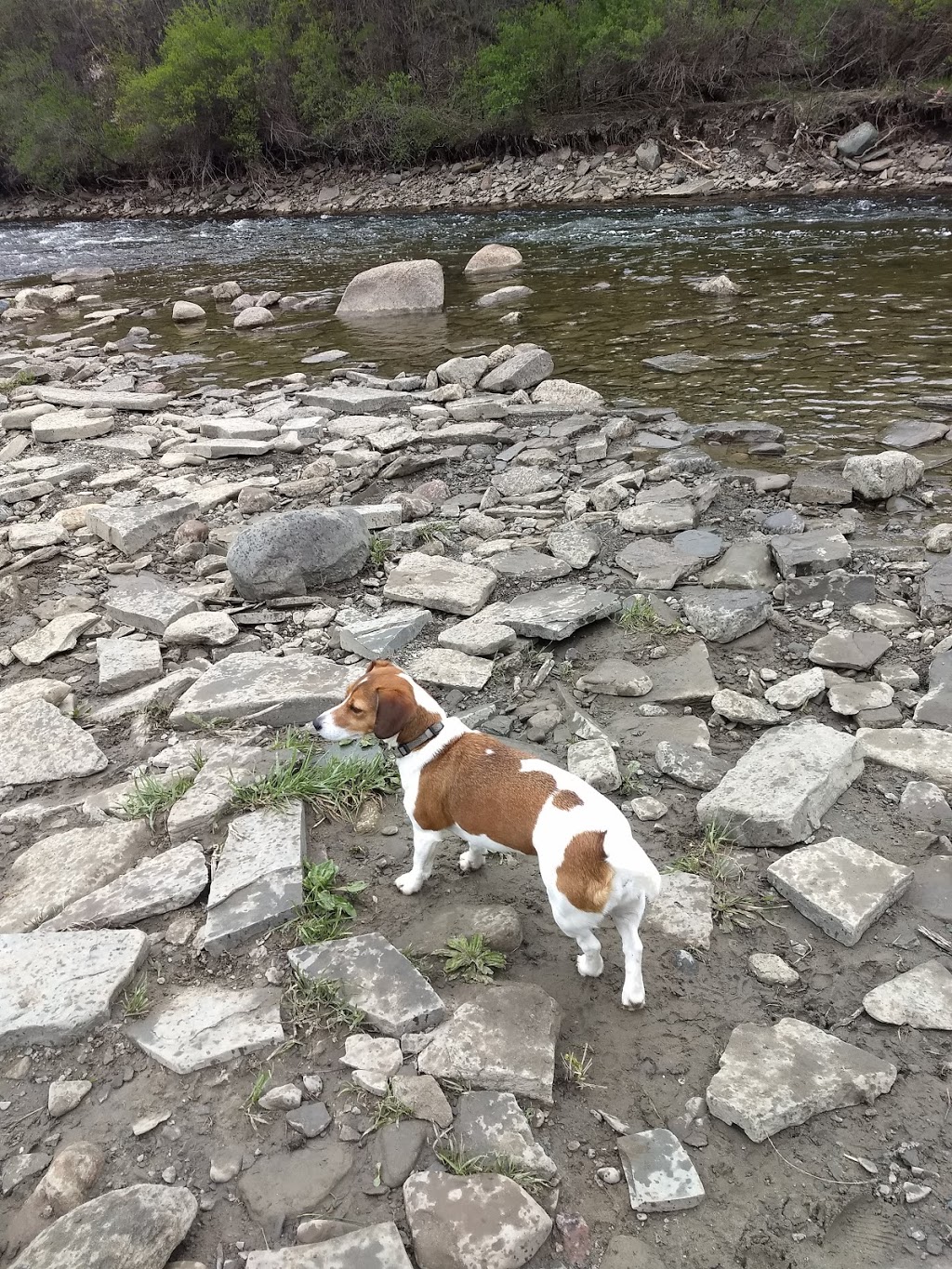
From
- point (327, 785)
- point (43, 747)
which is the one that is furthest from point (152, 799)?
point (43, 747)

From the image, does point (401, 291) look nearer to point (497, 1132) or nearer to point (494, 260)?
point (494, 260)

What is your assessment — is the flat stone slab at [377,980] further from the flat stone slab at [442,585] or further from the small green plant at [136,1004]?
the flat stone slab at [442,585]

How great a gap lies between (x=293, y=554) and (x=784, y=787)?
324cm

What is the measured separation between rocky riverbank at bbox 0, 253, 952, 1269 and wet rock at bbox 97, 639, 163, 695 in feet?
0.08

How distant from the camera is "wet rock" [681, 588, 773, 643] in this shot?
15.1 ft

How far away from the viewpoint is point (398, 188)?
97.6 feet

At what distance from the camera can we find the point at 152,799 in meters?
3.59

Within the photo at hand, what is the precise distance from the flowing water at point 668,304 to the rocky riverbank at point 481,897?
2.64 m

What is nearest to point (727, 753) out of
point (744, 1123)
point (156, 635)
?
point (744, 1123)

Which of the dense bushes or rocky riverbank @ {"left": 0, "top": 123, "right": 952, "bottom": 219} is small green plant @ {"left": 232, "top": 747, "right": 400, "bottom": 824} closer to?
rocky riverbank @ {"left": 0, "top": 123, "right": 952, "bottom": 219}

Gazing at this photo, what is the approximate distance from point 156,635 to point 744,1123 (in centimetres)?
399

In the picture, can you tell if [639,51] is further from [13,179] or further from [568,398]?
[13,179]

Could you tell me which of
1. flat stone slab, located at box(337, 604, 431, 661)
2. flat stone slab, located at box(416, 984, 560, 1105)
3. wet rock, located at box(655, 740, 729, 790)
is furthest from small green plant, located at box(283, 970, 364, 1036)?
flat stone slab, located at box(337, 604, 431, 661)

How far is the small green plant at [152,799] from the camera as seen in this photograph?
3553 mm
